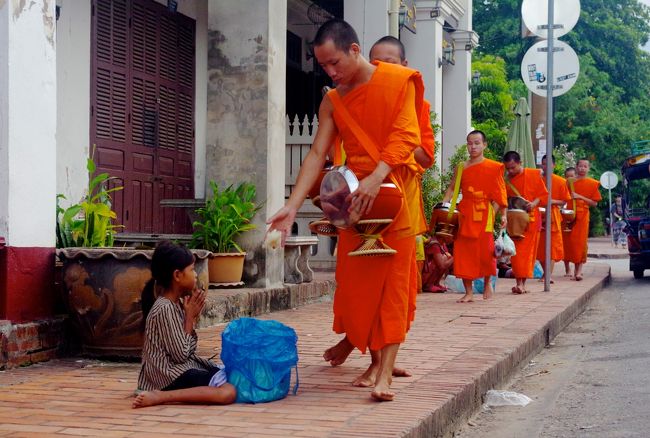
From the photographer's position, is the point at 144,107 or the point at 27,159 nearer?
the point at 27,159

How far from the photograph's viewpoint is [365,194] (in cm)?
506

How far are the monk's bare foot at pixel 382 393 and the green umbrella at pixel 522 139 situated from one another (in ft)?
44.3

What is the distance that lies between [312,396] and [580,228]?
11811 mm

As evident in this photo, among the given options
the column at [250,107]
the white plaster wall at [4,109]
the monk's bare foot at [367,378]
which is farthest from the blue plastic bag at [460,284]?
the white plaster wall at [4,109]

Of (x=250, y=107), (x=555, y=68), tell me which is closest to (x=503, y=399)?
(x=250, y=107)

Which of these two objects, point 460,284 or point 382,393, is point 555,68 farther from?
point 382,393

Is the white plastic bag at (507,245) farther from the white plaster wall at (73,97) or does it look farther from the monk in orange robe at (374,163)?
the monk in orange robe at (374,163)

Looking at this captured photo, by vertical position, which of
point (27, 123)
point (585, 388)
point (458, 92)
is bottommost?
point (585, 388)

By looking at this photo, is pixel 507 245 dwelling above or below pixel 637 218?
below

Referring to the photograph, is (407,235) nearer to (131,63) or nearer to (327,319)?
(327,319)

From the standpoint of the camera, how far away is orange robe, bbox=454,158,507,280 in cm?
1130

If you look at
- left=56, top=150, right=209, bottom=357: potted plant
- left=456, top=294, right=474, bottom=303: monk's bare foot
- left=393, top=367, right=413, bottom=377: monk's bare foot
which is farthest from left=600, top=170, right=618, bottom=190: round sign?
left=56, top=150, right=209, bottom=357: potted plant

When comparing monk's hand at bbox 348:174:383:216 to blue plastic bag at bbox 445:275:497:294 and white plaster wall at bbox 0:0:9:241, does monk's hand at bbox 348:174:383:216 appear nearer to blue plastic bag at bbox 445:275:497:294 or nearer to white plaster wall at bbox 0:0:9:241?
white plaster wall at bbox 0:0:9:241

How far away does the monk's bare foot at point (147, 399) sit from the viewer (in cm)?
483
